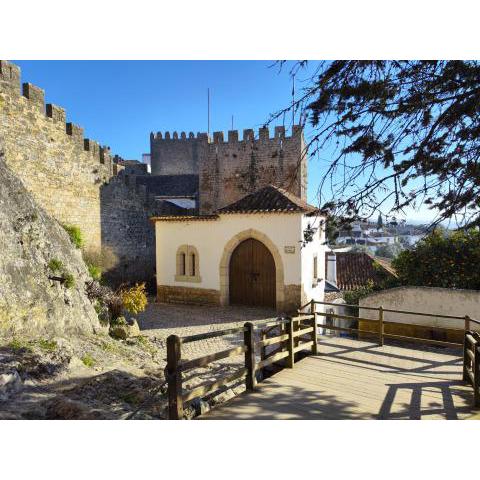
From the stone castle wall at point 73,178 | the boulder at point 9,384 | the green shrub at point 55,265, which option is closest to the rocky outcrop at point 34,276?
the green shrub at point 55,265

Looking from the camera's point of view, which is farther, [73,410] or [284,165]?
[284,165]

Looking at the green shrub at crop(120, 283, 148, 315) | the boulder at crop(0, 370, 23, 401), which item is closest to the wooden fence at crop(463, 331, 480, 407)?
the boulder at crop(0, 370, 23, 401)

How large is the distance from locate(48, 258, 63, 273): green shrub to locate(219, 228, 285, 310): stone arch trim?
5715 mm

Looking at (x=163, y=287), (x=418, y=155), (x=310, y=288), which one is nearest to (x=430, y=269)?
(x=310, y=288)

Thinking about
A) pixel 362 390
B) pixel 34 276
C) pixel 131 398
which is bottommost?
pixel 362 390

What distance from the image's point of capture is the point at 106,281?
45.8 feet

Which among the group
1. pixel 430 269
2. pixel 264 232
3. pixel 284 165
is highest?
pixel 284 165

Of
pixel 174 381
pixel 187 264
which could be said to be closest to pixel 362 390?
pixel 174 381

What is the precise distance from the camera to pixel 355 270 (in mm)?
18422

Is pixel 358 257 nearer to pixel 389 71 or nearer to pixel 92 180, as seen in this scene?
pixel 92 180

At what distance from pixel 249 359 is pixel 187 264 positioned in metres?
8.17

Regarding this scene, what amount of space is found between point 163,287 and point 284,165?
8.72m

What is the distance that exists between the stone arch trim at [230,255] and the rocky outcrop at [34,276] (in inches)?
198

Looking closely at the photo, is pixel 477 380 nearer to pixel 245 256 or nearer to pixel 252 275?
pixel 252 275
